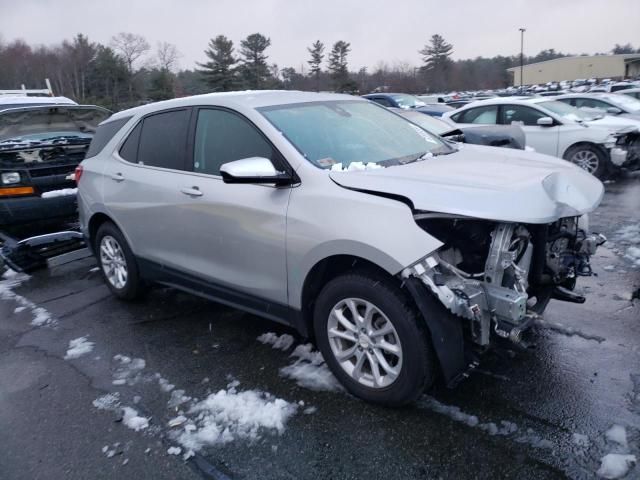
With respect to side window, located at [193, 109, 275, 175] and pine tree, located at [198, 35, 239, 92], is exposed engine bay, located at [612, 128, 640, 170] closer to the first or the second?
side window, located at [193, 109, 275, 175]

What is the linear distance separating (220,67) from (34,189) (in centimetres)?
5128

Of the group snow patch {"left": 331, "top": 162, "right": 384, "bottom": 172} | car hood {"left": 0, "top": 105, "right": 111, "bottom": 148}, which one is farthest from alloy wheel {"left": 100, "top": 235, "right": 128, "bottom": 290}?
snow patch {"left": 331, "top": 162, "right": 384, "bottom": 172}

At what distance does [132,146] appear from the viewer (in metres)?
4.61

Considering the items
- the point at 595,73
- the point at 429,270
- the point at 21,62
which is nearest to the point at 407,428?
the point at 429,270

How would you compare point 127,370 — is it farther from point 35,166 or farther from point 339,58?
point 339,58

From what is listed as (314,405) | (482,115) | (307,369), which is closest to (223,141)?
(307,369)

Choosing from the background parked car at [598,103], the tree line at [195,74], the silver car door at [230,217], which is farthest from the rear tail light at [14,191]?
the tree line at [195,74]

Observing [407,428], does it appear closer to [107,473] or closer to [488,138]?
[107,473]

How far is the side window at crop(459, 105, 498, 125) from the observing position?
10203mm

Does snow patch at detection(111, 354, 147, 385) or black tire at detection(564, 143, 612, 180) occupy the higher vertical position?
black tire at detection(564, 143, 612, 180)

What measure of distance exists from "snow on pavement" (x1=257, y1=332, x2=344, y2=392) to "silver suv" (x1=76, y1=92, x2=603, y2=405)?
8.7 inches

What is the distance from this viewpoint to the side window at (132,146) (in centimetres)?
457

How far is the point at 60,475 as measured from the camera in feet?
8.89

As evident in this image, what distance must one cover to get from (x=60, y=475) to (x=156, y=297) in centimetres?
258
